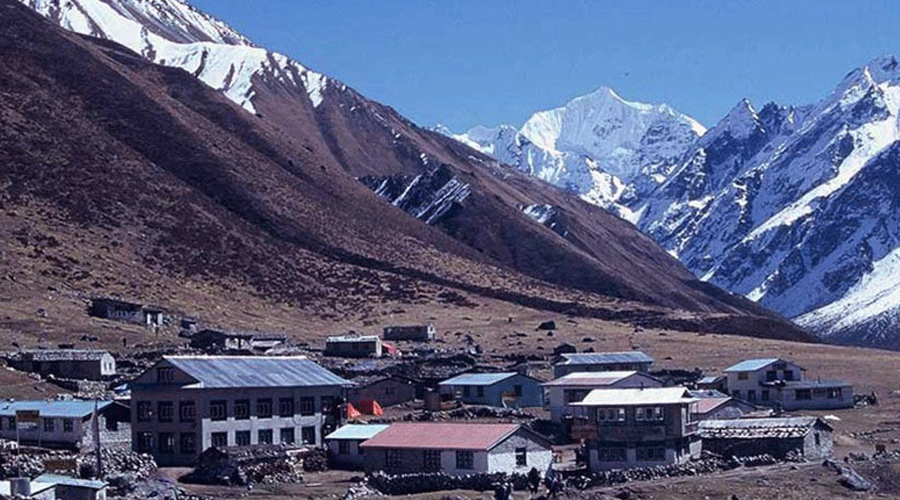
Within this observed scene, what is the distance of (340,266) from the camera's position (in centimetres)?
19550

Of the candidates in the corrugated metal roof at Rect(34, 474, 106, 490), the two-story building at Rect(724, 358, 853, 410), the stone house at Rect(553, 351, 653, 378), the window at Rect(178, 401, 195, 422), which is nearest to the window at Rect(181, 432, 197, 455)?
the window at Rect(178, 401, 195, 422)

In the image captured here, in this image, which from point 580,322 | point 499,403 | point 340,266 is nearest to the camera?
point 499,403

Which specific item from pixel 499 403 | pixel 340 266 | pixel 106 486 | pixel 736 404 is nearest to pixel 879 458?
pixel 736 404

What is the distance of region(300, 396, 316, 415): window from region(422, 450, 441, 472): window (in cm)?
1385

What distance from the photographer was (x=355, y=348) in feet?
439

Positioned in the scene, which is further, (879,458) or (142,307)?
(142,307)

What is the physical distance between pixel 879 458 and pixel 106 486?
1506 inches

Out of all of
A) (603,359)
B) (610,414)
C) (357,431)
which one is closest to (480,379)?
(603,359)

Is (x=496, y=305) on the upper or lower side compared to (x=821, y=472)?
upper

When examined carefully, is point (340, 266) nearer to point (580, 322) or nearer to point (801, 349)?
point (580, 322)

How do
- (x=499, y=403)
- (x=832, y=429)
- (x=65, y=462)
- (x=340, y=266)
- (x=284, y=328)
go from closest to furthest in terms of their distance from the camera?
(x=65, y=462), (x=832, y=429), (x=499, y=403), (x=284, y=328), (x=340, y=266)

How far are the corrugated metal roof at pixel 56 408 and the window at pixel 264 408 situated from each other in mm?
7201

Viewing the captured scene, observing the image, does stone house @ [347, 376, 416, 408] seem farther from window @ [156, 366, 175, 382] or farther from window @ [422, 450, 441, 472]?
window @ [422, 450, 441, 472]

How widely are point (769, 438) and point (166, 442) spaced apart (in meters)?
29.4
